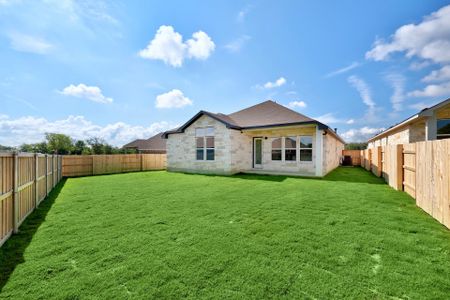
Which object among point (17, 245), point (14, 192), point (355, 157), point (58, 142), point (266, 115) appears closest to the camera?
point (17, 245)

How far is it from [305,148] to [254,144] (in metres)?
3.56

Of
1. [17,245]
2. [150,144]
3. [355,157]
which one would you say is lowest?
[17,245]

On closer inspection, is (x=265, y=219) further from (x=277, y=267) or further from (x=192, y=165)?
(x=192, y=165)

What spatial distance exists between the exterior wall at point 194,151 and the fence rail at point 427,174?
8.22 m

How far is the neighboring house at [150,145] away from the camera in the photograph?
1309 inches

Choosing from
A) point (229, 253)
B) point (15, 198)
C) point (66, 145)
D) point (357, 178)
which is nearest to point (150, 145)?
point (66, 145)

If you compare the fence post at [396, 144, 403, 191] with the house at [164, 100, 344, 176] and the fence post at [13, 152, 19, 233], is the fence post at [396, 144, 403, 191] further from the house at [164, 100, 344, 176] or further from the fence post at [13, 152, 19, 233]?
the fence post at [13, 152, 19, 233]

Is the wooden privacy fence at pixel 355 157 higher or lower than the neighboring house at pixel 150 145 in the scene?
lower

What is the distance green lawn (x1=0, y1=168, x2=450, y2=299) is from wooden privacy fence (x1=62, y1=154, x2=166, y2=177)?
35.4 feet

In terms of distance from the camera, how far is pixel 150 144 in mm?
34344

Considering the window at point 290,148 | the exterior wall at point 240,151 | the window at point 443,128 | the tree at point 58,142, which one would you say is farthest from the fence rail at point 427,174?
the tree at point 58,142

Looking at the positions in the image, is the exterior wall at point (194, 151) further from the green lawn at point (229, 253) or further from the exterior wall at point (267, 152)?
the green lawn at point (229, 253)

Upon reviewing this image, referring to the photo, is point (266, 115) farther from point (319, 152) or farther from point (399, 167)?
point (399, 167)

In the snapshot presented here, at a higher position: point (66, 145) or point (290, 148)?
point (66, 145)
